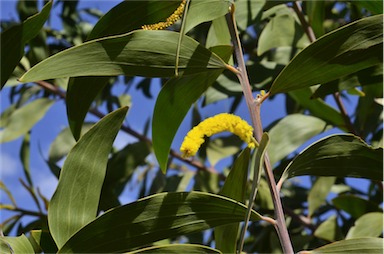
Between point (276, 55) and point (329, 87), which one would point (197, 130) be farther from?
point (276, 55)

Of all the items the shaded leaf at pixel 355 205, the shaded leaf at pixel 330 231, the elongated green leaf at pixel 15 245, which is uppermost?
the elongated green leaf at pixel 15 245

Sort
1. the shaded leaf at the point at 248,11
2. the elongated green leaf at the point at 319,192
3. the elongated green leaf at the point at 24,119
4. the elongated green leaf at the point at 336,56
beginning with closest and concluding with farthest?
the elongated green leaf at the point at 336,56, the shaded leaf at the point at 248,11, the elongated green leaf at the point at 319,192, the elongated green leaf at the point at 24,119

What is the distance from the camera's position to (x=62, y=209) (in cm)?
78

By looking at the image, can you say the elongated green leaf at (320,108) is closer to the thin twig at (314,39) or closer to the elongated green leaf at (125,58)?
the thin twig at (314,39)

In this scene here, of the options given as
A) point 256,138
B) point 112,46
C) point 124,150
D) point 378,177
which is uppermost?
point 112,46

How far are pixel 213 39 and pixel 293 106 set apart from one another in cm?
70

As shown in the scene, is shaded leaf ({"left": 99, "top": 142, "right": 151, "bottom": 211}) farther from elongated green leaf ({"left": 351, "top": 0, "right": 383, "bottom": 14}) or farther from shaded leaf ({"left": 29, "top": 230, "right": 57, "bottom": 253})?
elongated green leaf ({"left": 351, "top": 0, "right": 383, "bottom": 14})

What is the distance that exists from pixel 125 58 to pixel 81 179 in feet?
0.59

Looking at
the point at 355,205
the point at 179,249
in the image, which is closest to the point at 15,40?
the point at 179,249

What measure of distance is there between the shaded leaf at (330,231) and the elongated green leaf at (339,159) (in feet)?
1.87

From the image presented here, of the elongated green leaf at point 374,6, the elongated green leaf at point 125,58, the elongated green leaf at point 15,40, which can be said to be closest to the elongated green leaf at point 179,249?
the elongated green leaf at point 125,58

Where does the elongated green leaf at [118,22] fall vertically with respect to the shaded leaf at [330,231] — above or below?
above

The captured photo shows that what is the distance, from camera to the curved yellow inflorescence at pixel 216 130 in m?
0.71

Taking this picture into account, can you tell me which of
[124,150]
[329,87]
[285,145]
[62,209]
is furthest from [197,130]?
[124,150]
